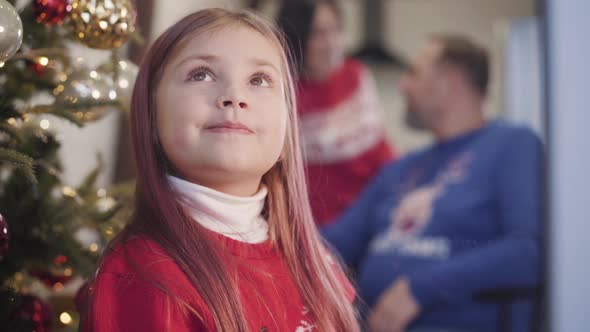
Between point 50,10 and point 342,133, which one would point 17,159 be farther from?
point 342,133

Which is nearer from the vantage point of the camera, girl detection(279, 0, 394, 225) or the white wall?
the white wall

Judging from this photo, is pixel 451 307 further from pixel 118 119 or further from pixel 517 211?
A: pixel 118 119

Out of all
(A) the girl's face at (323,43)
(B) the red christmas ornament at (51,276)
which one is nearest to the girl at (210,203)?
(B) the red christmas ornament at (51,276)

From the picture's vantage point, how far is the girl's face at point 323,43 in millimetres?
2191

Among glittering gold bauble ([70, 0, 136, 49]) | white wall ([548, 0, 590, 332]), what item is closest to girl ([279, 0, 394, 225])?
white wall ([548, 0, 590, 332])

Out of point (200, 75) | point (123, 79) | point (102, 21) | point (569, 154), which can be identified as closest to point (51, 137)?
point (123, 79)

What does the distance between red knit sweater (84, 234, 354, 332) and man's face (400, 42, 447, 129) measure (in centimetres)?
138

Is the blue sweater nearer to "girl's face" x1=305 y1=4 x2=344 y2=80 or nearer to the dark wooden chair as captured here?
the dark wooden chair

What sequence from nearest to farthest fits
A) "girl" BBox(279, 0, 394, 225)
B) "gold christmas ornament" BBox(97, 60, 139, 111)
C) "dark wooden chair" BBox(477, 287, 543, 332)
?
"gold christmas ornament" BBox(97, 60, 139, 111) → "dark wooden chair" BBox(477, 287, 543, 332) → "girl" BBox(279, 0, 394, 225)

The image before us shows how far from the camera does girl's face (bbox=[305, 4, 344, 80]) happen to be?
2.19 meters

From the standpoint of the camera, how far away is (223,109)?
717 millimetres

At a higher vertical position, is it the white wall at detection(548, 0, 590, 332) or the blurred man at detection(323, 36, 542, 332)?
the white wall at detection(548, 0, 590, 332)

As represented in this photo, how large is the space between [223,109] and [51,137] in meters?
0.47

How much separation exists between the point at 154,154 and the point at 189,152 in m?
0.06
